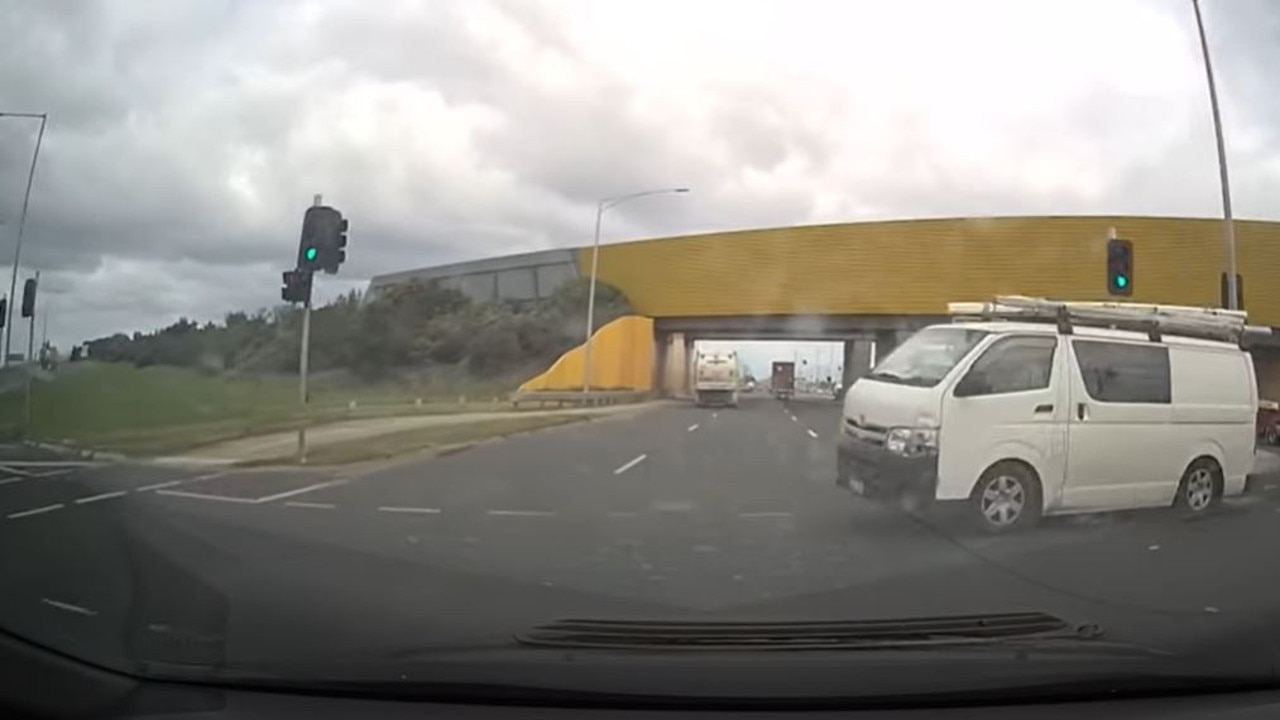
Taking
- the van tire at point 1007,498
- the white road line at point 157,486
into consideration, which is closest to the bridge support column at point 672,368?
the van tire at point 1007,498

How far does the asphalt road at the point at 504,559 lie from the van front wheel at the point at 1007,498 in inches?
4.2

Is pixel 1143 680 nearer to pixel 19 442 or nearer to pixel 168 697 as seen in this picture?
pixel 168 697

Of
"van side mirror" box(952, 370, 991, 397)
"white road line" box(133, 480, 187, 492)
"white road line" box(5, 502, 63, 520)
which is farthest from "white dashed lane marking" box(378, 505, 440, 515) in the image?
"van side mirror" box(952, 370, 991, 397)

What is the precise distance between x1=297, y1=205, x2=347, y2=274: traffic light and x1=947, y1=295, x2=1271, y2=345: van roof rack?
2.80 metres

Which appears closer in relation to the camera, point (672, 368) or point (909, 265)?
point (909, 265)

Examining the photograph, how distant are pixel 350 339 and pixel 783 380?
225 centimetres

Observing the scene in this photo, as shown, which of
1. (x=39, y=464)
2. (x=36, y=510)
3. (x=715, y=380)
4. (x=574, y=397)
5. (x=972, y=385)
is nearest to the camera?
(x=36, y=510)

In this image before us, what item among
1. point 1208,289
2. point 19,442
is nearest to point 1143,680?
point 1208,289

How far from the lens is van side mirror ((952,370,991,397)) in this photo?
449 centimetres

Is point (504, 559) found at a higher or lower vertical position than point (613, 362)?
lower

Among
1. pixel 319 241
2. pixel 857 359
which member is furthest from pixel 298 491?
pixel 857 359

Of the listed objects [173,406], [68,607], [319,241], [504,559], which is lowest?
[68,607]

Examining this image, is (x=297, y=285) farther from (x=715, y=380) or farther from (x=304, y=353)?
(x=715, y=380)

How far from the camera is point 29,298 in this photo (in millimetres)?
4418
